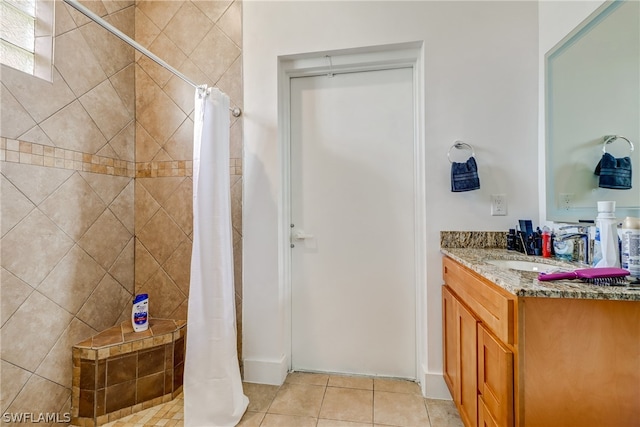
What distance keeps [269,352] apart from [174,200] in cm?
125

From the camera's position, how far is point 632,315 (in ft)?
2.69

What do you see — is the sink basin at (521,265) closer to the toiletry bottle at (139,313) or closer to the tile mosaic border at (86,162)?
the tile mosaic border at (86,162)

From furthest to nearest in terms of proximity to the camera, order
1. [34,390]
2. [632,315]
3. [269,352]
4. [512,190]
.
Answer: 1. [269,352]
2. [512,190]
3. [34,390]
4. [632,315]

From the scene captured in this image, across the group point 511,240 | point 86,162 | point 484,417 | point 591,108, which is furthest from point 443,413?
point 86,162

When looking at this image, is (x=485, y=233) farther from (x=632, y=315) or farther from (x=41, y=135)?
(x=41, y=135)

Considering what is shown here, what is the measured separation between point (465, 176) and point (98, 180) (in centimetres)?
227

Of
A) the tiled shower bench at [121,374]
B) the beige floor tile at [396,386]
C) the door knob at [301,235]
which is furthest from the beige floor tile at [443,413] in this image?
the tiled shower bench at [121,374]

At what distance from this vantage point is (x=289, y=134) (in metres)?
2.00

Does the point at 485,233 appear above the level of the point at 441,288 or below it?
above

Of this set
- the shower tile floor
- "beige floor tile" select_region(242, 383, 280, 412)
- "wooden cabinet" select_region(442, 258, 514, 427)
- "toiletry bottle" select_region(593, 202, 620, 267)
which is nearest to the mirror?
"toiletry bottle" select_region(593, 202, 620, 267)

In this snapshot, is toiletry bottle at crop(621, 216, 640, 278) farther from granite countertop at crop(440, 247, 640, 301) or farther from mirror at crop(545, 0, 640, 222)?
mirror at crop(545, 0, 640, 222)

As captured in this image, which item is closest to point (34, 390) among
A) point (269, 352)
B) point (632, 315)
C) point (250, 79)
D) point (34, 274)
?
point (34, 274)

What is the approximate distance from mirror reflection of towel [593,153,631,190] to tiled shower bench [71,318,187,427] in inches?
93.6

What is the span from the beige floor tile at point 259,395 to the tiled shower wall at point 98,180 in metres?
0.47
